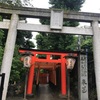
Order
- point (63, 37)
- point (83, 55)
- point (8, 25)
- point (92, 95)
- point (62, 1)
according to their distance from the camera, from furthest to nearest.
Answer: point (62, 1)
point (63, 37)
point (83, 55)
point (92, 95)
point (8, 25)

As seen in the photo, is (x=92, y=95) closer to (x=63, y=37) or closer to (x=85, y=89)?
(x=85, y=89)

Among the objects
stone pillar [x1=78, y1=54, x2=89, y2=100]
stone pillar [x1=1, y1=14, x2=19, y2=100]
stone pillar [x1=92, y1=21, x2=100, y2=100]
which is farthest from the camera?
stone pillar [x1=78, y1=54, x2=89, y2=100]

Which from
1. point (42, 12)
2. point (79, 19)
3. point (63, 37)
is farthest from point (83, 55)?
point (63, 37)

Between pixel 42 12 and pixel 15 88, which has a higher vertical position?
pixel 42 12

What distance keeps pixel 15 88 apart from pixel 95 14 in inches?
294

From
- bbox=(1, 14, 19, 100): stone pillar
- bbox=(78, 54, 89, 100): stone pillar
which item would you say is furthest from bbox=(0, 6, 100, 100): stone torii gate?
bbox=(78, 54, 89, 100): stone pillar

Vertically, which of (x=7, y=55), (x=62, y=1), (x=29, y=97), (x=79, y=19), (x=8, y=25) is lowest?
(x=29, y=97)

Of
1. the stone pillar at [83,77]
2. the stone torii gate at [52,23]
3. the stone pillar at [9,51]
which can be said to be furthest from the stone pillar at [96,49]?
the stone pillar at [9,51]

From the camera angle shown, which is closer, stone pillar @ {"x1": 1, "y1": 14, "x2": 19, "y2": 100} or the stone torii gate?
stone pillar @ {"x1": 1, "y1": 14, "x2": 19, "y2": 100}

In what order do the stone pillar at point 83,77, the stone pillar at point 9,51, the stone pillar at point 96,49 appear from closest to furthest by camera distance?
the stone pillar at point 9,51
the stone pillar at point 96,49
the stone pillar at point 83,77

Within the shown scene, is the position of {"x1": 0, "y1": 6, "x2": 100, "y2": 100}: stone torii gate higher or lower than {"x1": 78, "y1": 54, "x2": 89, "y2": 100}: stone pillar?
higher

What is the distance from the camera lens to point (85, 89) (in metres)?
8.64

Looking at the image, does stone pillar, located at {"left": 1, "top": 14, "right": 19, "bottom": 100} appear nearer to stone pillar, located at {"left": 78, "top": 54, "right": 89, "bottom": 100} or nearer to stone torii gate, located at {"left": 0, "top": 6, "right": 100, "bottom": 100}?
stone torii gate, located at {"left": 0, "top": 6, "right": 100, "bottom": 100}

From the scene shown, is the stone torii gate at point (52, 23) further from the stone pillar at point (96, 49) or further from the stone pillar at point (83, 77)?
the stone pillar at point (83, 77)
